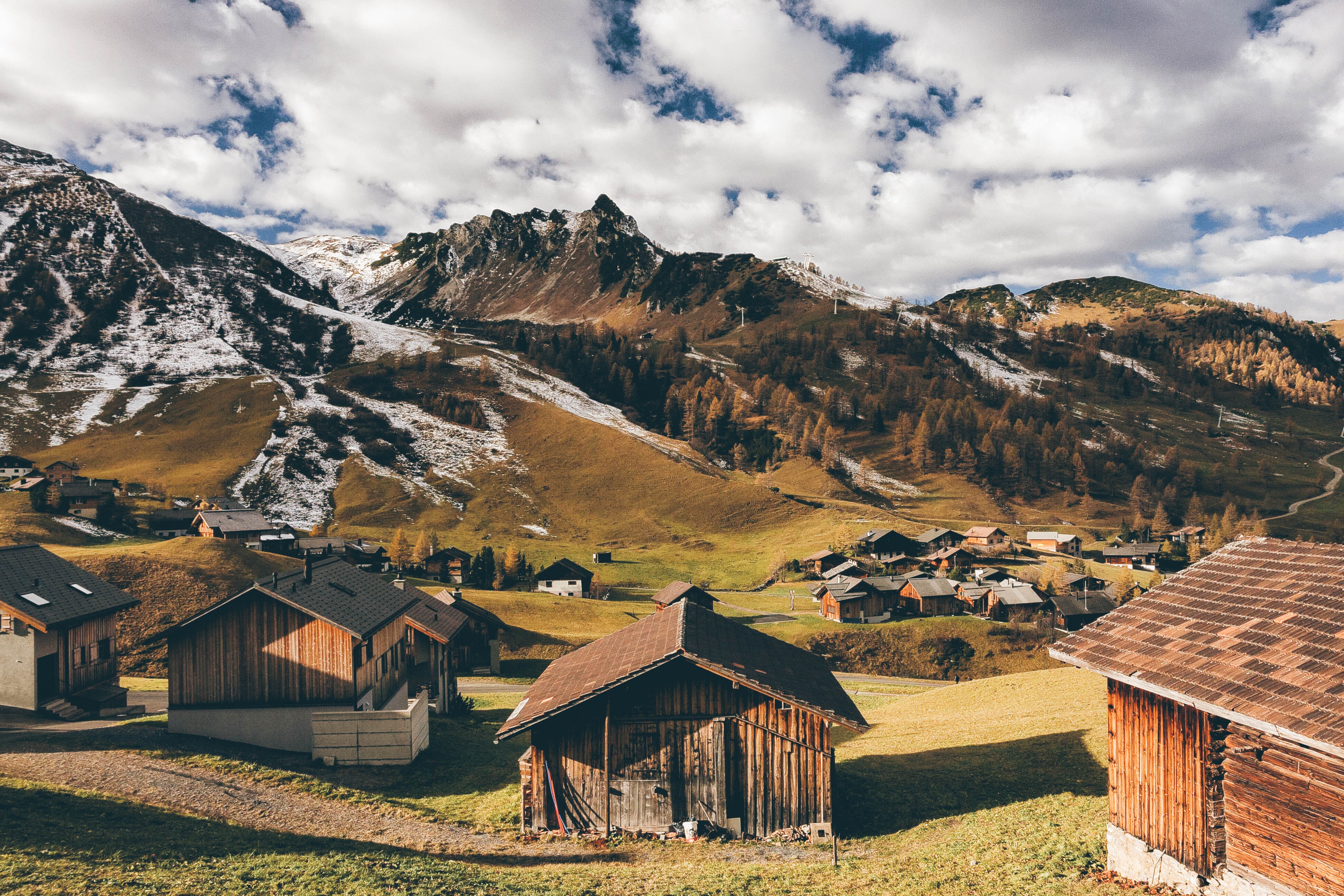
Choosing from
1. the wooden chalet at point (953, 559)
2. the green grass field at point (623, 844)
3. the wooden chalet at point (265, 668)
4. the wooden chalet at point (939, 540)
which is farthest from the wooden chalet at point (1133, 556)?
the wooden chalet at point (265, 668)

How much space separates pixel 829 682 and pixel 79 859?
21647 millimetres

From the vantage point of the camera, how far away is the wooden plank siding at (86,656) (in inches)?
1243

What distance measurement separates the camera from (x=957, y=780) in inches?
901

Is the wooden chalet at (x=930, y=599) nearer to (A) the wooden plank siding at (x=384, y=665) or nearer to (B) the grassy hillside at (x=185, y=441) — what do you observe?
(A) the wooden plank siding at (x=384, y=665)

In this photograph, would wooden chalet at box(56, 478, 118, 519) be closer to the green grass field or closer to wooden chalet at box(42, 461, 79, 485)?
wooden chalet at box(42, 461, 79, 485)

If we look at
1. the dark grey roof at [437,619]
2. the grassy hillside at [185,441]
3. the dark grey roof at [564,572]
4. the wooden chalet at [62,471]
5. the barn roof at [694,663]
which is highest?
the grassy hillside at [185,441]

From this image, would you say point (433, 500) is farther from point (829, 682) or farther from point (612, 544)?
point (829, 682)

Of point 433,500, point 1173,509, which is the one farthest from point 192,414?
point 1173,509

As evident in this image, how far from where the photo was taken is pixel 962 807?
20.3m

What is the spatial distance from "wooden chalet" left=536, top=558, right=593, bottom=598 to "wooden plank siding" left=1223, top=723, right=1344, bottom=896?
87.4 metres

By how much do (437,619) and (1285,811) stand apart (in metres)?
40.5

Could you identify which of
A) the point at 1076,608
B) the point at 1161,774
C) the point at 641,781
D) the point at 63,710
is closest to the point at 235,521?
the point at 63,710

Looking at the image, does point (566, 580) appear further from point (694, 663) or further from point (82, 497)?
point (694, 663)

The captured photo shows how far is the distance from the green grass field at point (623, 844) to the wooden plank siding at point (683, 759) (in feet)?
3.79
